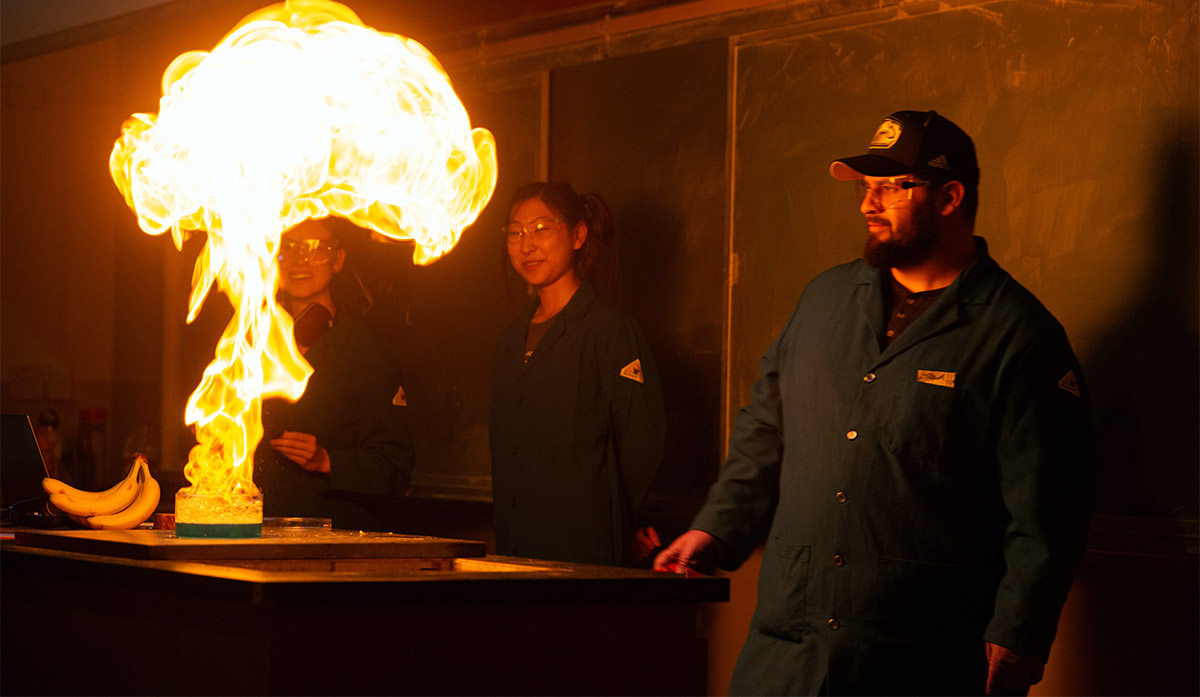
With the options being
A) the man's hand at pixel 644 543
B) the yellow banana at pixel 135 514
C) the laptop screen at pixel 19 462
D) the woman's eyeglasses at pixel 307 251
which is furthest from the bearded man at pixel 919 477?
the woman's eyeglasses at pixel 307 251

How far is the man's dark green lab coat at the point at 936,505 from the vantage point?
263 cm

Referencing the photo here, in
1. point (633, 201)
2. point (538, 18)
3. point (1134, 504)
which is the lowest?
point (1134, 504)

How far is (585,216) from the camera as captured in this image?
4.37 meters

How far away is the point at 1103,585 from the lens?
3.68 meters

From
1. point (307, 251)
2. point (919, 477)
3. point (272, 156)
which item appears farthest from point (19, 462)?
point (919, 477)

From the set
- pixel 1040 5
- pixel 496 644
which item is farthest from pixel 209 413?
pixel 1040 5

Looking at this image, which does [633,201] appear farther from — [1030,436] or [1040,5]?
[1030,436]

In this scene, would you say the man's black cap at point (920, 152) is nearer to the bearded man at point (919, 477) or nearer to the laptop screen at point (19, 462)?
the bearded man at point (919, 477)

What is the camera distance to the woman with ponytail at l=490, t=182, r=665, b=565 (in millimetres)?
4117

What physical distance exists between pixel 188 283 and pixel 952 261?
4825 millimetres

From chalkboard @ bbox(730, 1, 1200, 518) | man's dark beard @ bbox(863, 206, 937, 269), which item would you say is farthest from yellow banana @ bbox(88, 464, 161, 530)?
chalkboard @ bbox(730, 1, 1200, 518)

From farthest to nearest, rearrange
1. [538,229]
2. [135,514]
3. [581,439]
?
[538,229] < [581,439] < [135,514]

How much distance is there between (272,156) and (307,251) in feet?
3.41

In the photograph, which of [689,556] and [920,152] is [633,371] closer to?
[689,556]
